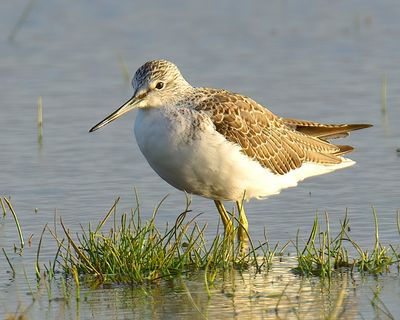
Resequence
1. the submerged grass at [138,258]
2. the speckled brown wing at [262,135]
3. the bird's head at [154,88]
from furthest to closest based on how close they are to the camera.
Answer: the speckled brown wing at [262,135]
the bird's head at [154,88]
the submerged grass at [138,258]

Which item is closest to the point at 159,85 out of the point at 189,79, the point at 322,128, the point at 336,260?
the point at 322,128

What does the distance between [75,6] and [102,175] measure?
7910 mm

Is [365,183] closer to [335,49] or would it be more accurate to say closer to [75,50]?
[335,49]

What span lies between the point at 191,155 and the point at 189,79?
6.25 m

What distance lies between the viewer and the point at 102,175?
12.9m

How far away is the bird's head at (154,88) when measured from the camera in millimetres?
10609

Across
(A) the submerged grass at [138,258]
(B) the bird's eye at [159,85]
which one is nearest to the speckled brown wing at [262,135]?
(B) the bird's eye at [159,85]

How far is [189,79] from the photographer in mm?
16391

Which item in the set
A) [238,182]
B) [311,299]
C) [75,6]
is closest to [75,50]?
[75,6]

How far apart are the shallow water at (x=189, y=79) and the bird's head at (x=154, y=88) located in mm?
1328

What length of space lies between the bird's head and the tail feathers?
5.19 feet

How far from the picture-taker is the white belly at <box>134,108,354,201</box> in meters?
10.2

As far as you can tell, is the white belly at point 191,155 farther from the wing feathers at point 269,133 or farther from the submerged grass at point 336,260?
the submerged grass at point 336,260

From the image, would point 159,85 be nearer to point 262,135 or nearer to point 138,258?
point 262,135
